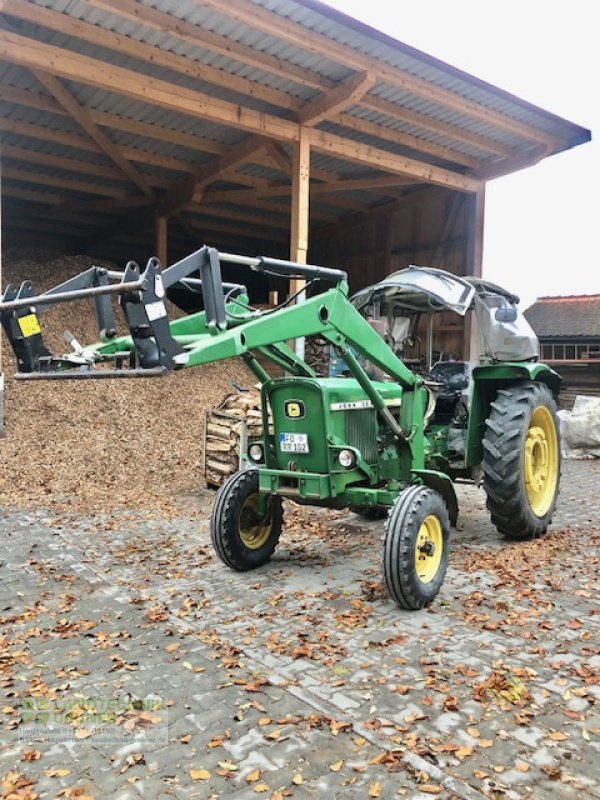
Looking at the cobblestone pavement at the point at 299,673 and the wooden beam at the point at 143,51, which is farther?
the wooden beam at the point at 143,51

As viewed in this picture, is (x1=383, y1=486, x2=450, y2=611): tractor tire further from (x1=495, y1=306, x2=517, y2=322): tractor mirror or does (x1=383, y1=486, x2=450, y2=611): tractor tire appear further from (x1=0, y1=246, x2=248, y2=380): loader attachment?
(x1=495, y1=306, x2=517, y2=322): tractor mirror

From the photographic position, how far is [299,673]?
10.5 feet

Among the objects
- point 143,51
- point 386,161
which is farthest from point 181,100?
point 386,161

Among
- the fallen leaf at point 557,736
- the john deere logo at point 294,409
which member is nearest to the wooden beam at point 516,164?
the john deere logo at point 294,409

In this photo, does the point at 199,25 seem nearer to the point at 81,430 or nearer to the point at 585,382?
the point at 81,430

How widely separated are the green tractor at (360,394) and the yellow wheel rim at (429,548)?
0.01 m

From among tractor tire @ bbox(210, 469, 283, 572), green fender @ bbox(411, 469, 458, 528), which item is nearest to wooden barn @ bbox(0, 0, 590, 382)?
tractor tire @ bbox(210, 469, 283, 572)

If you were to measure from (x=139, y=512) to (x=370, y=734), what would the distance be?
14.3ft

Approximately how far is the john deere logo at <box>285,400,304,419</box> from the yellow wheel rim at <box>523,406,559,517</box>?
2.37 meters

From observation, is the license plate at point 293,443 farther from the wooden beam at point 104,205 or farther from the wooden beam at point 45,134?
the wooden beam at point 104,205

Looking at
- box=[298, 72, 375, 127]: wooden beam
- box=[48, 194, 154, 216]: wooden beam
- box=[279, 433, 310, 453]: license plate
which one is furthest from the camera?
box=[48, 194, 154, 216]: wooden beam

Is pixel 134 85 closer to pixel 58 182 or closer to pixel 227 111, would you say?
pixel 227 111

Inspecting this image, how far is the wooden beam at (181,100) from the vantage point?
807 cm

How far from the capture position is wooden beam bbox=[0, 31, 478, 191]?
26.5ft
